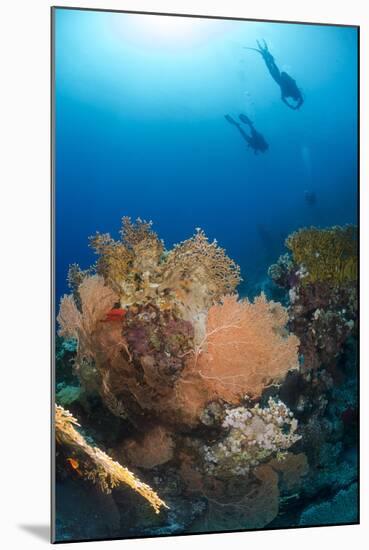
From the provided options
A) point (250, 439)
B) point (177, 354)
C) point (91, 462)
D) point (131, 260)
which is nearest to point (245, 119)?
point (131, 260)

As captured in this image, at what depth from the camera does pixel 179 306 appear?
860 cm

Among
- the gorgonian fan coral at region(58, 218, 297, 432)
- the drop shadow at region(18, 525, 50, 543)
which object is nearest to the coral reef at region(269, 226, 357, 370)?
the gorgonian fan coral at region(58, 218, 297, 432)

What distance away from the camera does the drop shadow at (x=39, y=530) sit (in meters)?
8.59

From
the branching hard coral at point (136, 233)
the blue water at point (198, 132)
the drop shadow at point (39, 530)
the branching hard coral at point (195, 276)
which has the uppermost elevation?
the blue water at point (198, 132)

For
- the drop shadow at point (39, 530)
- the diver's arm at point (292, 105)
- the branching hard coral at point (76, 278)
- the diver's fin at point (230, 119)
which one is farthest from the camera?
the diver's arm at point (292, 105)

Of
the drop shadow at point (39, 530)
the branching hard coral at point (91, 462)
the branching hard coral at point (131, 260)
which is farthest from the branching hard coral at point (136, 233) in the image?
the drop shadow at point (39, 530)

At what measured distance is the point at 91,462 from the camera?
27.8 ft

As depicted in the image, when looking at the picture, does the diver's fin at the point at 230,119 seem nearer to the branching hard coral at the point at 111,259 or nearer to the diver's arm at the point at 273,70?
the diver's arm at the point at 273,70

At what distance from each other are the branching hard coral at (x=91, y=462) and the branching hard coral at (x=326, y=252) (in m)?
1.74

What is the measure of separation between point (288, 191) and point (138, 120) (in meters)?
1.11

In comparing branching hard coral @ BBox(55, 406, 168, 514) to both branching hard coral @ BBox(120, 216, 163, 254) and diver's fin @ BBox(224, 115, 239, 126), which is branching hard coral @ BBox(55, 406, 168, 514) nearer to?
branching hard coral @ BBox(120, 216, 163, 254)

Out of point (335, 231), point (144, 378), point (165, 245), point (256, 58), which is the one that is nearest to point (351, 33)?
point (256, 58)

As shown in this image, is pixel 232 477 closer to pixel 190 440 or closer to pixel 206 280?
pixel 190 440

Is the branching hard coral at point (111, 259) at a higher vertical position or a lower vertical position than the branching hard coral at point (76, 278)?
higher
